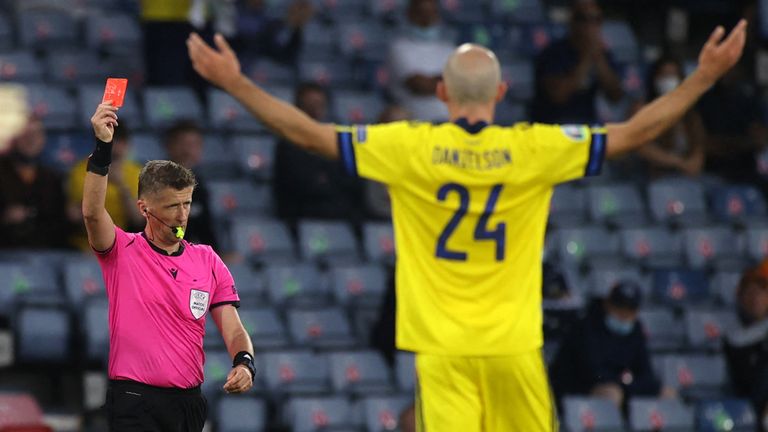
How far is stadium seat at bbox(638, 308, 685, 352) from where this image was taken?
13109mm

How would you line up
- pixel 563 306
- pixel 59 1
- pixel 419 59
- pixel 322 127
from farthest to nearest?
pixel 59 1
pixel 419 59
pixel 563 306
pixel 322 127

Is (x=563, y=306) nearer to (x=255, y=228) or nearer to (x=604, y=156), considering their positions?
(x=255, y=228)

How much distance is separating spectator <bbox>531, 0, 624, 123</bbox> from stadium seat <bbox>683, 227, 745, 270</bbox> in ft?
4.30

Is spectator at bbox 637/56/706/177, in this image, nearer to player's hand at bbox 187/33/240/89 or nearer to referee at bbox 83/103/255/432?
referee at bbox 83/103/255/432

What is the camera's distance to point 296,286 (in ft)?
39.6

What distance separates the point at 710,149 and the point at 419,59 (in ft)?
10.2

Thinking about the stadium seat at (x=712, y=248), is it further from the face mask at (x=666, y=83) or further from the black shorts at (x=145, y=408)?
the black shorts at (x=145, y=408)

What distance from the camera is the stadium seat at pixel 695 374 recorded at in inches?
501

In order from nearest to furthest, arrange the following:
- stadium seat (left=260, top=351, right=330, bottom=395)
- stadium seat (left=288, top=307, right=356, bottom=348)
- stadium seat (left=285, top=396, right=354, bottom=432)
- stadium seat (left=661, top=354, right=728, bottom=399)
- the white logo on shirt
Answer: the white logo on shirt
stadium seat (left=285, top=396, right=354, bottom=432)
stadium seat (left=260, top=351, right=330, bottom=395)
stadium seat (left=288, top=307, right=356, bottom=348)
stadium seat (left=661, top=354, right=728, bottom=399)

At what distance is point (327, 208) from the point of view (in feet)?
41.5

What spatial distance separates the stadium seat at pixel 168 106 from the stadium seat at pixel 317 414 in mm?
2893

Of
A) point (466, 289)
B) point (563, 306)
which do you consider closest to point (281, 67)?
point (563, 306)

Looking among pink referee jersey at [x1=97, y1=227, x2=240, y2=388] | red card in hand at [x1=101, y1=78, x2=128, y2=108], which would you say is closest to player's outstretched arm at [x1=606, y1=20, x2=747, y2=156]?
pink referee jersey at [x1=97, y1=227, x2=240, y2=388]

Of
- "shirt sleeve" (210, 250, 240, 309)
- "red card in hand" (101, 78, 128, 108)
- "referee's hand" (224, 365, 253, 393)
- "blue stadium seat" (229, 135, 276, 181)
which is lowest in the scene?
"referee's hand" (224, 365, 253, 393)
